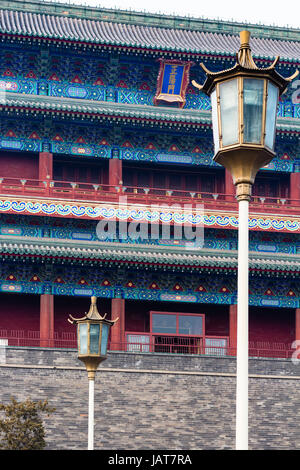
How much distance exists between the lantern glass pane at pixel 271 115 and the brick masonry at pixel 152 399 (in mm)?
19534

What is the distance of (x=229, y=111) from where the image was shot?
9.61 m

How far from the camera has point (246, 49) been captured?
995 centimetres

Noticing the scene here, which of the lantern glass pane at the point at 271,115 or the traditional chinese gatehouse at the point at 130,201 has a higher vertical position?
the traditional chinese gatehouse at the point at 130,201

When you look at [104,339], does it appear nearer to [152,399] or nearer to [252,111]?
[152,399]

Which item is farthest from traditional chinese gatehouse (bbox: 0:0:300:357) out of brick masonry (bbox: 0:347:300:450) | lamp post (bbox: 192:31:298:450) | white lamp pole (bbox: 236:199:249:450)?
white lamp pole (bbox: 236:199:249:450)

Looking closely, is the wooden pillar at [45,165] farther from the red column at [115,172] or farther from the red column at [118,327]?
the red column at [118,327]

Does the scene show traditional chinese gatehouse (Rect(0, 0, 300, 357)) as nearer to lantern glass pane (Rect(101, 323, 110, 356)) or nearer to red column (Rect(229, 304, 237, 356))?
red column (Rect(229, 304, 237, 356))

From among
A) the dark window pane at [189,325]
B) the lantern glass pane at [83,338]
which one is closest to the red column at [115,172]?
the dark window pane at [189,325]

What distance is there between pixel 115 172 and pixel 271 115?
23884mm

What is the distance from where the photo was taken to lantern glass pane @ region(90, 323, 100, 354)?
750 inches

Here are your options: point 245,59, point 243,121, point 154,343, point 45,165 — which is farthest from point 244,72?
point 45,165

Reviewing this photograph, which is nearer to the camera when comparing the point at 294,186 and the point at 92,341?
the point at 92,341

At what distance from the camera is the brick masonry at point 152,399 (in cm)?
2827
